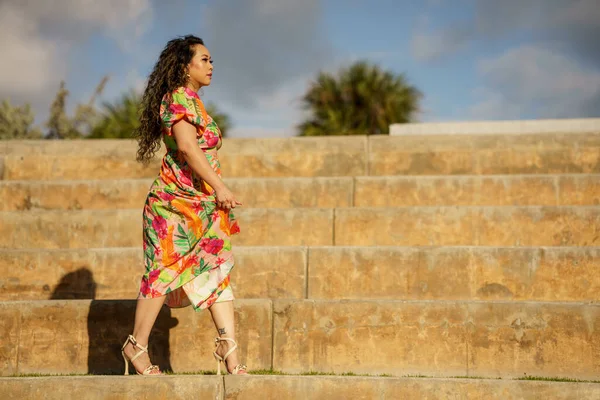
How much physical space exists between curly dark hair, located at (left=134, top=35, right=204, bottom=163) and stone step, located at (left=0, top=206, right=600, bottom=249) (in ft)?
8.19

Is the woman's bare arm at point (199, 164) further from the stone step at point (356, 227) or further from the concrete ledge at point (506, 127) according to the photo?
the concrete ledge at point (506, 127)

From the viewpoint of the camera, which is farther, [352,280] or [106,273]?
[106,273]

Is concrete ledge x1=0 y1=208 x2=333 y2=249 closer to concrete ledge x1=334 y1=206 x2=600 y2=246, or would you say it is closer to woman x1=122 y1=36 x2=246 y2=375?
concrete ledge x1=334 y1=206 x2=600 y2=246

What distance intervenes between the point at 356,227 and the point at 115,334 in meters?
2.62

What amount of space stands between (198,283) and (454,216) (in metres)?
3.18

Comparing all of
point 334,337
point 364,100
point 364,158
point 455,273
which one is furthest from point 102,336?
point 364,100

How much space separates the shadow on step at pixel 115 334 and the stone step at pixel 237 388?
87 cm

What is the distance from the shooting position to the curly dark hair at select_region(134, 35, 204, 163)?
4.85 metres

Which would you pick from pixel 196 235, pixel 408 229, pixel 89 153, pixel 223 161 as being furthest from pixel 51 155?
pixel 196 235

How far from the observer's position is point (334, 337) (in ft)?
17.6

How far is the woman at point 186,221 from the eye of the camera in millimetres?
4684

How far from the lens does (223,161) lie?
30.8 feet

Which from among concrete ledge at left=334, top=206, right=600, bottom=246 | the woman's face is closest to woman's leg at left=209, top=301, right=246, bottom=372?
the woman's face

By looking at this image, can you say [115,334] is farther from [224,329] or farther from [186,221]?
[186,221]
